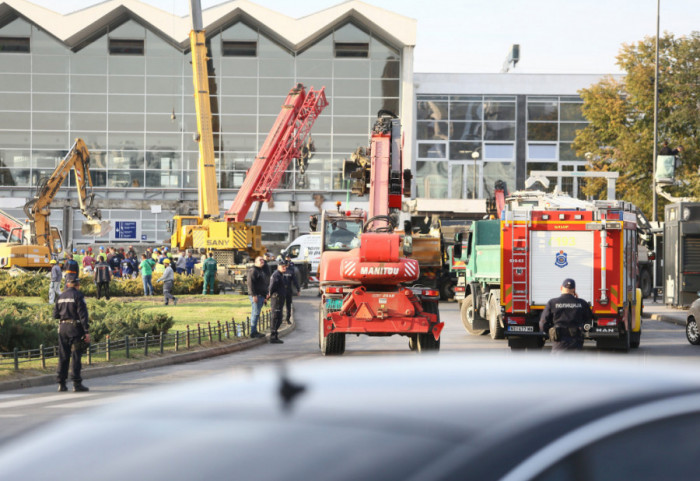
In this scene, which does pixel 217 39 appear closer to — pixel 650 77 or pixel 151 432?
pixel 650 77

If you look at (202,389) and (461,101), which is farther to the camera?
(461,101)

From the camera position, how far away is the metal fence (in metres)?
16.5

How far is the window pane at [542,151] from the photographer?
64750 millimetres

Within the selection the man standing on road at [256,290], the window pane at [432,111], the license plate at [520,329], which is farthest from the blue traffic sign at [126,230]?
the license plate at [520,329]

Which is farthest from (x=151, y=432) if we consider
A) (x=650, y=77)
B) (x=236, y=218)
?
(x=650, y=77)

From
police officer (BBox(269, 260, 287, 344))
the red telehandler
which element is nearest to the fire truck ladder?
the red telehandler

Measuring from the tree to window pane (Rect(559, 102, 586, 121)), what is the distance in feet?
65.4

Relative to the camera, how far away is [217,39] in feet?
214

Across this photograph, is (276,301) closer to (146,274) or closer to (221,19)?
(146,274)

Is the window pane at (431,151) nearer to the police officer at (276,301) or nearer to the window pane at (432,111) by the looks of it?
the window pane at (432,111)

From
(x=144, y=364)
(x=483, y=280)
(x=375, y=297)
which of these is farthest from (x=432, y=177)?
(x=144, y=364)

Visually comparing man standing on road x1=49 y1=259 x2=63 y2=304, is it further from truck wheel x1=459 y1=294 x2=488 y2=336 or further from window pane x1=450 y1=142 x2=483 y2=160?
window pane x1=450 y1=142 x2=483 y2=160

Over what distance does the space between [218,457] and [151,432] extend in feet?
1.30

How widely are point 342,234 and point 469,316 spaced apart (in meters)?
4.17
